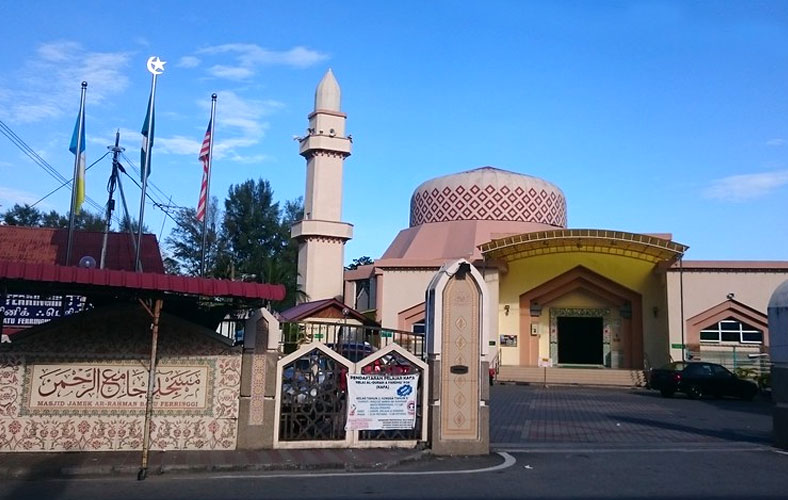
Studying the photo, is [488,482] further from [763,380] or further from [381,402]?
[763,380]

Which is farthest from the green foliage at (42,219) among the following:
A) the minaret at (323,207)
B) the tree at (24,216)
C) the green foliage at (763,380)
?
the green foliage at (763,380)

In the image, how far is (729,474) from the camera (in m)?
9.15

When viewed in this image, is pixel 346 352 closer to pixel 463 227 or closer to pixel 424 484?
pixel 424 484

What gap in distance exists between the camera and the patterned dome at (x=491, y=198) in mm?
38344

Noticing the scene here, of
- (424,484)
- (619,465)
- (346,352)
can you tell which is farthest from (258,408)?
(619,465)

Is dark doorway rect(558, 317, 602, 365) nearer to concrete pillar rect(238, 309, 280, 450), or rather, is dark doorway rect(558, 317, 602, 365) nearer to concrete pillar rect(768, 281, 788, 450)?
concrete pillar rect(768, 281, 788, 450)

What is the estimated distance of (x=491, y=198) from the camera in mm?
38438

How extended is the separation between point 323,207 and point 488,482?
27972mm

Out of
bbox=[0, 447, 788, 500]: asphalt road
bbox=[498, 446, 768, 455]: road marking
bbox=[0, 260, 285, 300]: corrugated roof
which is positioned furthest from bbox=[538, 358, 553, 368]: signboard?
bbox=[0, 260, 285, 300]: corrugated roof

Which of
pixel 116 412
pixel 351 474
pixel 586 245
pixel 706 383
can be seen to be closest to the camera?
pixel 351 474

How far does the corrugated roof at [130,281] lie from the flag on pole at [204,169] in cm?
878

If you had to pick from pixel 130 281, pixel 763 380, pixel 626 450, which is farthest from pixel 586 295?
pixel 130 281

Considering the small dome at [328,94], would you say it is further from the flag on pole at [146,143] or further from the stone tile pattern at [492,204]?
the flag on pole at [146,143]

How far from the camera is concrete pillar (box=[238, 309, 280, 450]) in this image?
1023 cm
